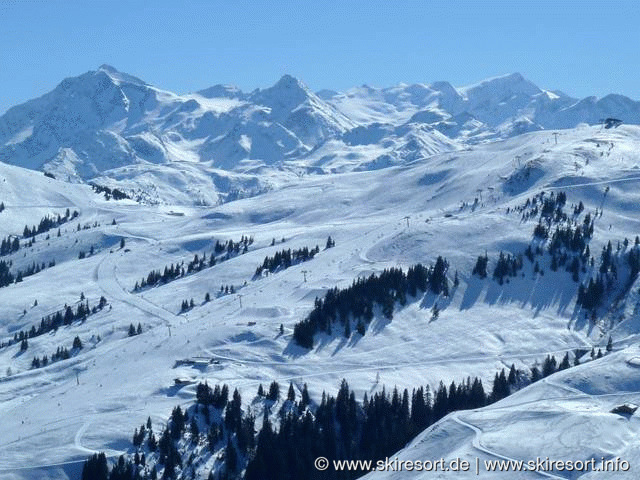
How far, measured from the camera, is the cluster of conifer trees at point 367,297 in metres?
170

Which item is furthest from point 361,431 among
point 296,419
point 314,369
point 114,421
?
point 114,421

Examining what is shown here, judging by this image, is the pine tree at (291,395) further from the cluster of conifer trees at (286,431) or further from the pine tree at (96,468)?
the pine tree at (96,468)

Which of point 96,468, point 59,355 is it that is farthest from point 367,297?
point 96,468

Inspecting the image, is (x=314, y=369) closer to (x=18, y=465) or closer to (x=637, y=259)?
(x=18, y=465)

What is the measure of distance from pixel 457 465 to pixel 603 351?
73.2 metres

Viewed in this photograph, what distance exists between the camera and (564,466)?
294 feet

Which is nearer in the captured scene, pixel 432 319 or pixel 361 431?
pixel 361 431

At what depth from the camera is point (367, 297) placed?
17962cm

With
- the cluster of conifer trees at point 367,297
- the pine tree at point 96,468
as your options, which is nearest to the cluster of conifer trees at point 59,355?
the cluster of conifer trees at point 367,297

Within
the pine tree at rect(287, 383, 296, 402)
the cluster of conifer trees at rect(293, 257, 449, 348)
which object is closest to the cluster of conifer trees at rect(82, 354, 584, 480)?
the pine tree at rect(287, 383, 296, 402)

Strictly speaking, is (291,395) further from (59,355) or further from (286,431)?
(59,355)

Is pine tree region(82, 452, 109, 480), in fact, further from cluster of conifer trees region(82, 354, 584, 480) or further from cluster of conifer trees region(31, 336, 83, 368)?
cluster of conifer trees region(31, 336, 83, 368)

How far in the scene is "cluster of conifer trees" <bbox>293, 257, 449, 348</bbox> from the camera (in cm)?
16988

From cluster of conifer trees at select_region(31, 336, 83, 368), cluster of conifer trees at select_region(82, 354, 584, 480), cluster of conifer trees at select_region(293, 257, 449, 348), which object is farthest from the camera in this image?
cluster of conifer trees at select_region(31, 336, 83, 368)
